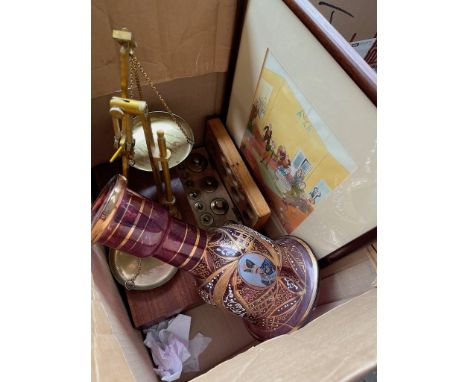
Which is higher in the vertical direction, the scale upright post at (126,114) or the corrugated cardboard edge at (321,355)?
the scale upright post at (126,114)

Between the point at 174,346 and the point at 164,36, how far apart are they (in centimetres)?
59

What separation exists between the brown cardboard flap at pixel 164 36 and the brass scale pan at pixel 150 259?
9 cm

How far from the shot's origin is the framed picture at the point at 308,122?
42 centimetres

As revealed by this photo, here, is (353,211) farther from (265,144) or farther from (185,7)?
(185,7)

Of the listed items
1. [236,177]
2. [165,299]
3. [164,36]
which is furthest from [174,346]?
[164,36]

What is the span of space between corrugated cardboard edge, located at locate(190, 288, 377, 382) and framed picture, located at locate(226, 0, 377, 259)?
135 mm

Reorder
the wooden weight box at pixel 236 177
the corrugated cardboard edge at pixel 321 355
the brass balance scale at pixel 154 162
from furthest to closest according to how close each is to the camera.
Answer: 1. the wooden weight box at pixel 236 177
2. the brass balance scale at pixel 154 162
3. the corrugated cardboard edge at pixel 321 355

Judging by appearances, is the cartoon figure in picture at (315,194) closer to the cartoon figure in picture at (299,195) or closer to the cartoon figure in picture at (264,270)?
the cartoon figure in picture at (299,195)

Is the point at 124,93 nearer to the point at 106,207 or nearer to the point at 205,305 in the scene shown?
the point at 106,207

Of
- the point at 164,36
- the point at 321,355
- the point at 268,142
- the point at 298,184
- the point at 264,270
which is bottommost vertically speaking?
the point at 321,355

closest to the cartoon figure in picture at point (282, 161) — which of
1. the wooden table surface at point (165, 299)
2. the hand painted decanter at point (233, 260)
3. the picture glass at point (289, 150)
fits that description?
the picture glass at point (289, 150)

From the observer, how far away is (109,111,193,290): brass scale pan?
0.65 meters

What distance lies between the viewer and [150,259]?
71 centimetres
